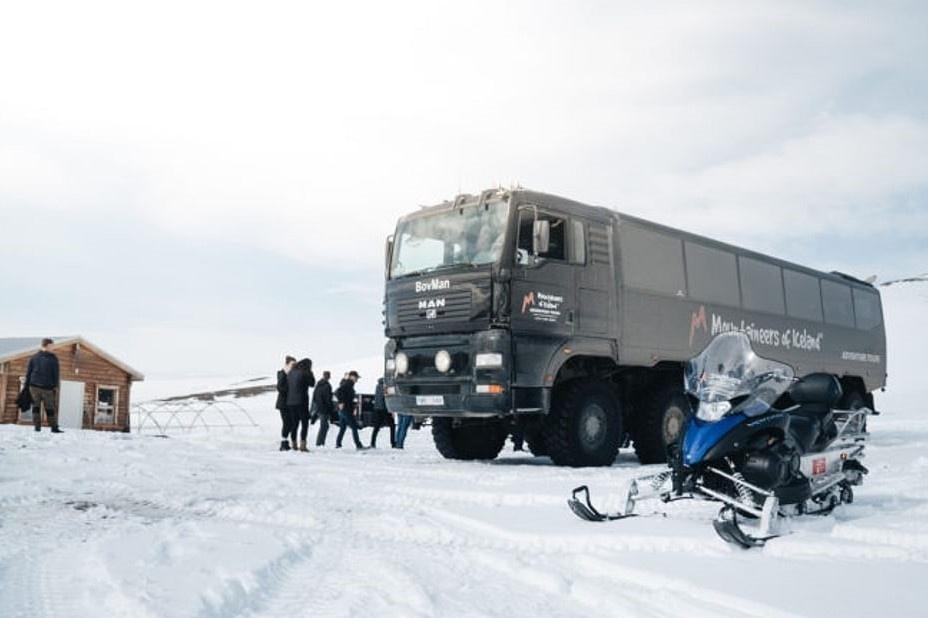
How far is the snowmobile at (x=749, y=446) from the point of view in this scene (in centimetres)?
488

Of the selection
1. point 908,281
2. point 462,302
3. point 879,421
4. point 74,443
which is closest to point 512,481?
point 462,302

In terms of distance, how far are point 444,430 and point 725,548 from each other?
733cm

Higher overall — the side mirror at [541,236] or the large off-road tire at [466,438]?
the side mirror at [541,236]

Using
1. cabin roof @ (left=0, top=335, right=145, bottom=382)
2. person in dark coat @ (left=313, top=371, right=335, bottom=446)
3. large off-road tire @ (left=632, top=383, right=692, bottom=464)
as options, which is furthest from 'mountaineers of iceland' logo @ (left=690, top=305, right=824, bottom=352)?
cabin roof @ (left=0, top=335, right=145, bottom=382)

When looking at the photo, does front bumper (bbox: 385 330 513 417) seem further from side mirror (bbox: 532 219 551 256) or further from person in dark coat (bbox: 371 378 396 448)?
person in dark coat (bbox: 371 378 396 448)

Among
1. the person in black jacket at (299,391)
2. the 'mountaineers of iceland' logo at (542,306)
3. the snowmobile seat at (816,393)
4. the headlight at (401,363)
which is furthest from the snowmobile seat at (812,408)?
the person in black jacket at (299,391)

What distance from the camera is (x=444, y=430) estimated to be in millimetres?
11469

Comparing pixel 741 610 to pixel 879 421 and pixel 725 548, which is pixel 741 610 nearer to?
pixel 725 548

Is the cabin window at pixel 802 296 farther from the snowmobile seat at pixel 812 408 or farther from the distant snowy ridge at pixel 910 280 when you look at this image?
the distant snowy ridge at pixel 910 280

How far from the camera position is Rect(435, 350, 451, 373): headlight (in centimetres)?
956

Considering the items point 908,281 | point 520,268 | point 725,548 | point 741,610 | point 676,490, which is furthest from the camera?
point 908,281

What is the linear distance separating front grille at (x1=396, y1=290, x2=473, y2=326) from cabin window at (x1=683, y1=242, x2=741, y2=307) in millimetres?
4022

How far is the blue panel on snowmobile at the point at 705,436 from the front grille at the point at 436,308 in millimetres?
4582

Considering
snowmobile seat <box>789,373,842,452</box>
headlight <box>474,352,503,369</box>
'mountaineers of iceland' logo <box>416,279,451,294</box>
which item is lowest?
snowmobile seat <box>789,373,842,452</box>
